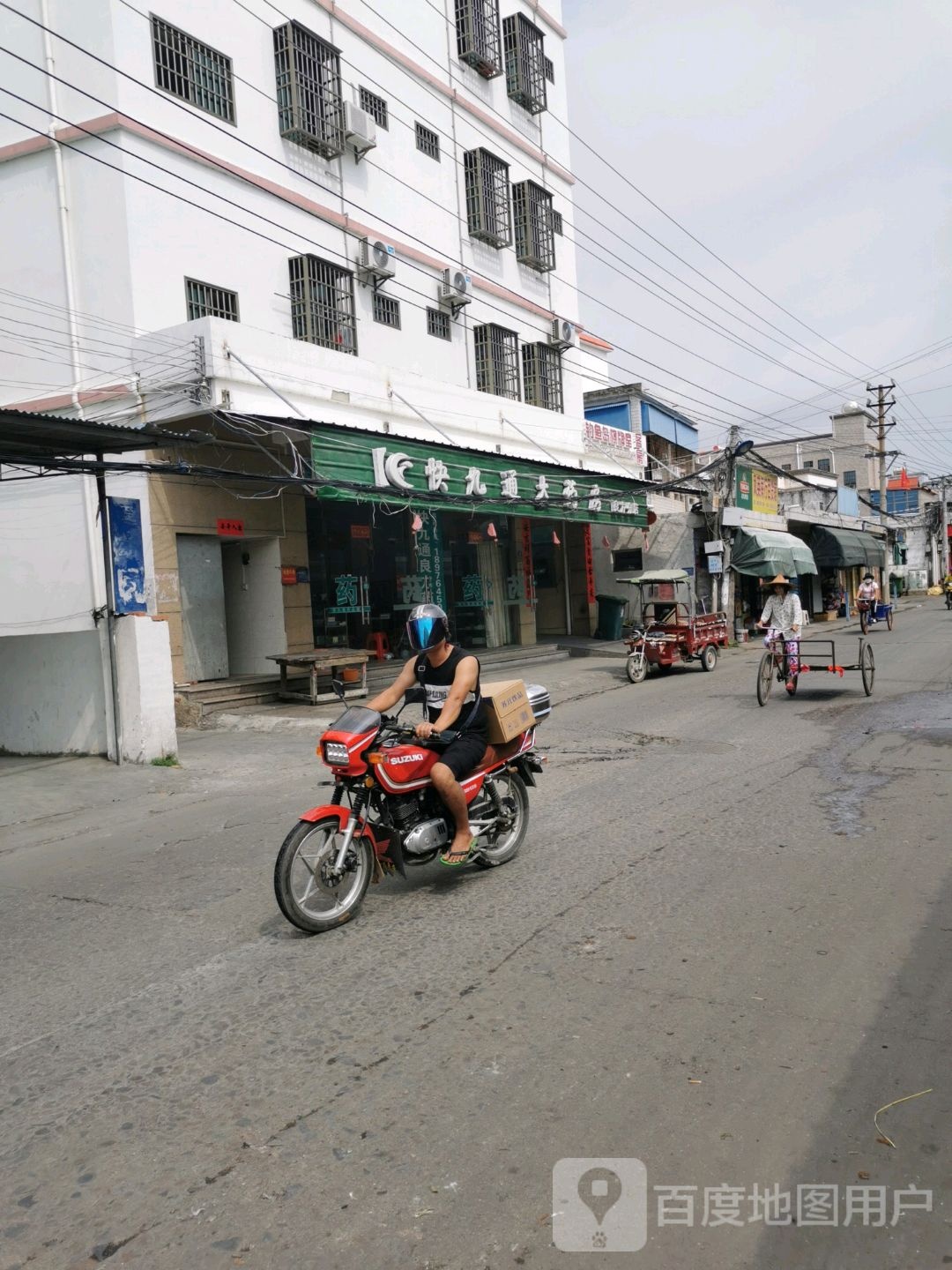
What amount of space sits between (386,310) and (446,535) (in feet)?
18.7

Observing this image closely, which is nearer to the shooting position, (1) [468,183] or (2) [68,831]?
(2) [68,831]

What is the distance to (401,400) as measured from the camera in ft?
57.5

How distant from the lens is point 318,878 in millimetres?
5059

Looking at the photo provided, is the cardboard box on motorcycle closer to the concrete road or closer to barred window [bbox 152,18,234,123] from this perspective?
the concrete road

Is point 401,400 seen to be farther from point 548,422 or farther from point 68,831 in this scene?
point 68,831

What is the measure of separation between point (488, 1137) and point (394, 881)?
3.00m

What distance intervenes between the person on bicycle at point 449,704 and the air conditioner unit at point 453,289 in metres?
16.0

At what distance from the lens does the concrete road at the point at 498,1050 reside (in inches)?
107

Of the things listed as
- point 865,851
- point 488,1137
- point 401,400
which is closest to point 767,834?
point 865,851

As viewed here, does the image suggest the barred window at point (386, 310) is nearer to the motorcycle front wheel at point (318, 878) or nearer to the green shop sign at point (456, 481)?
the green shop sign at point (456, 481)

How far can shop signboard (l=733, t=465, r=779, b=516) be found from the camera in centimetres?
2984

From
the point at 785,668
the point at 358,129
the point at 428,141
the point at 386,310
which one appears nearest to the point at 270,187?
the point at 358,129

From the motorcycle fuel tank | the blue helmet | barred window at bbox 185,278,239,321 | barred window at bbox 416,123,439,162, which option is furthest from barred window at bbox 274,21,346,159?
the motorcycle fuel tank

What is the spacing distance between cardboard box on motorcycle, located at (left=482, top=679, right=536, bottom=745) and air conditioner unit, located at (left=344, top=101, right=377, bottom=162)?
14.8 m
